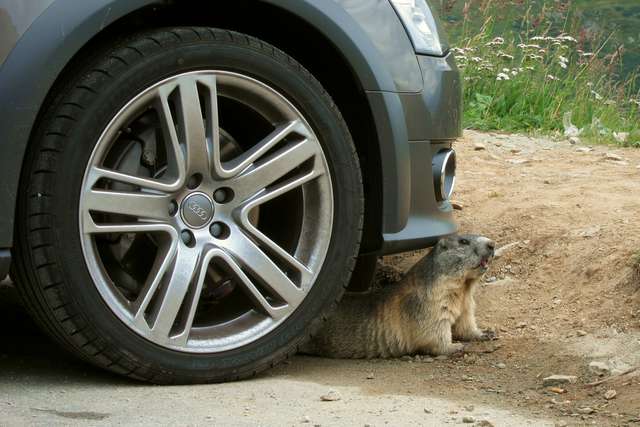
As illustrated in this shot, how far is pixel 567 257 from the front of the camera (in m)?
5.65

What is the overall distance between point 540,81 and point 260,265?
5872 millimetres

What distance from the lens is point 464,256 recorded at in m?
5.60

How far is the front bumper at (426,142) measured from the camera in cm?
450

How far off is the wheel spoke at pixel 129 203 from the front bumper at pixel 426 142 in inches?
38.9

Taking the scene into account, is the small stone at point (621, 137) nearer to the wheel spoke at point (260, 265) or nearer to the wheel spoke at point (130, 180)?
the wheel spoke at point (260, 265)

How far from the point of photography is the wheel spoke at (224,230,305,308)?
4.14 metres

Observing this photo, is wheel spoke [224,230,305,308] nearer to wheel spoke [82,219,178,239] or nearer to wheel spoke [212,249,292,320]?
wheel spoke [212,249,292,320]

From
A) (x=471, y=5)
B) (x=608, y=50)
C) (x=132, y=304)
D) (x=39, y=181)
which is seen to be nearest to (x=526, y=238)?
(x=132, y=304)

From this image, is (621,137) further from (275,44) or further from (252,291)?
(252,291)

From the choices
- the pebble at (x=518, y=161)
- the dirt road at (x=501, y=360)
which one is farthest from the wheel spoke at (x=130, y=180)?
the pebble at (x=518, y=161)

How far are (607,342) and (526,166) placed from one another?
2.74 meters

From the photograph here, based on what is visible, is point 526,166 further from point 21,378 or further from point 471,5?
point 21,378

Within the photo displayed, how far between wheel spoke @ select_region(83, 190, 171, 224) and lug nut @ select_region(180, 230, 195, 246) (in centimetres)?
9

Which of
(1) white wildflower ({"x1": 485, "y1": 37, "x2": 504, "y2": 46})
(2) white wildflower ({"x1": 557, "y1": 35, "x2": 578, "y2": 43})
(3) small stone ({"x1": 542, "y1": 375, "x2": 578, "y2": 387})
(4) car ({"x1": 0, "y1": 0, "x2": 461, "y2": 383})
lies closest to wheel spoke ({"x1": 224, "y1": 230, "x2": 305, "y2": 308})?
(4) car ({"x1": 0, "y1": 0, "x2": 461, "y2": 383})
